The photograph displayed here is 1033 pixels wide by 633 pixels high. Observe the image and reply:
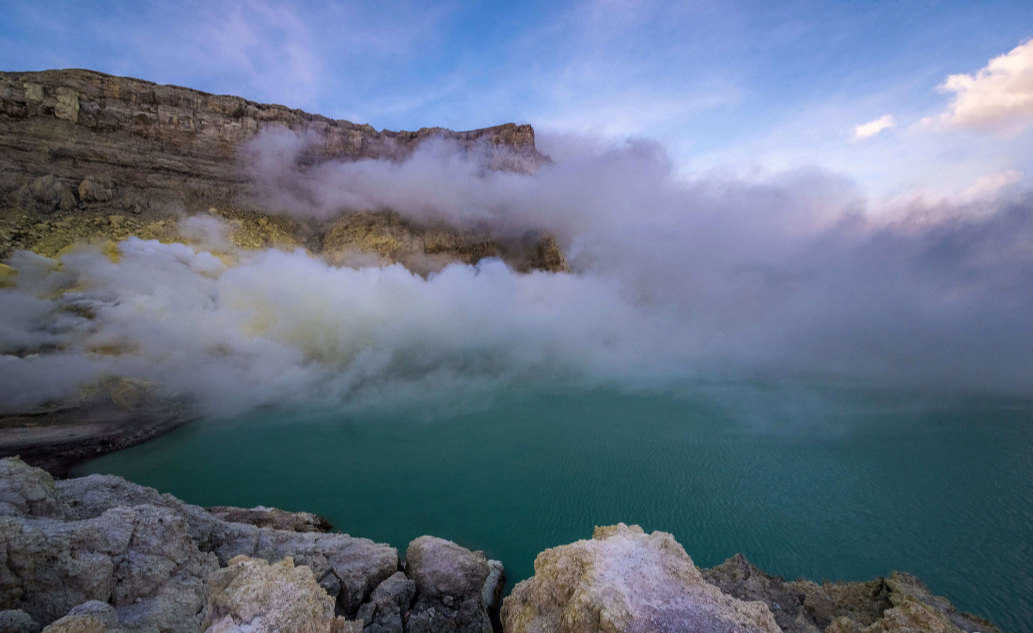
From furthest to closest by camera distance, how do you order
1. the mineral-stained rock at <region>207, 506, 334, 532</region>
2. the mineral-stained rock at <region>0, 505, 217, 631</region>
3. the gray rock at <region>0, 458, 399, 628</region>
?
the mineral-stained rock at <region>207, 506, 334, 532</region> < the gray rock at <region>0, 458, 399, 628</region> < the mineral-stained rock at <region>0, 505, 217, 631</region>

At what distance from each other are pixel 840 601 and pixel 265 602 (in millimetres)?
10490

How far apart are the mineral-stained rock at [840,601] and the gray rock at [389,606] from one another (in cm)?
702

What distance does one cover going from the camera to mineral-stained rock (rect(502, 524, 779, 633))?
475cm

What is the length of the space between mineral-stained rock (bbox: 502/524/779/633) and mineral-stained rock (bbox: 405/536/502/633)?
2851 millimetres

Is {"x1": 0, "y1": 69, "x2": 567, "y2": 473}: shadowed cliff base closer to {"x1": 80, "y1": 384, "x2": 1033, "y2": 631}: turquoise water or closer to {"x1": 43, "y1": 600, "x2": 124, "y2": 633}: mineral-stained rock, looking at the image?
{"x1": 80, "y1": 384, "x2": 1033, "y2": 631}: turquoise water

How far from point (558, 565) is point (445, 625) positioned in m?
4.26

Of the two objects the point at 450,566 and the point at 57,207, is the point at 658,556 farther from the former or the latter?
the point at 57,207

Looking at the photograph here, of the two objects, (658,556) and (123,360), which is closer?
(658,556)

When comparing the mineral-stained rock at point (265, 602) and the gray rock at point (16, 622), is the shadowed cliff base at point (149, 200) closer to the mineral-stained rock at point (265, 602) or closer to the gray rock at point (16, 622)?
the gray rock at point (16, 622)

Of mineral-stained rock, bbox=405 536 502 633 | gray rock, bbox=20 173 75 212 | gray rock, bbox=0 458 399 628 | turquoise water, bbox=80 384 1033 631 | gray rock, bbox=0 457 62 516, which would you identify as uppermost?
gray rock, bbox=20 173 75 212

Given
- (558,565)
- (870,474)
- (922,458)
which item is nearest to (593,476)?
(870,474)

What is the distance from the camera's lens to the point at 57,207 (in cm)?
3166

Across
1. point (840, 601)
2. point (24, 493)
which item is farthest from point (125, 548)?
point (840, 601)

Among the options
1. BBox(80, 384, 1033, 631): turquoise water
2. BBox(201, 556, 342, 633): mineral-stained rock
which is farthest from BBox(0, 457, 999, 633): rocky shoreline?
BBox(80, 384, 1033, 631): turquoise water
